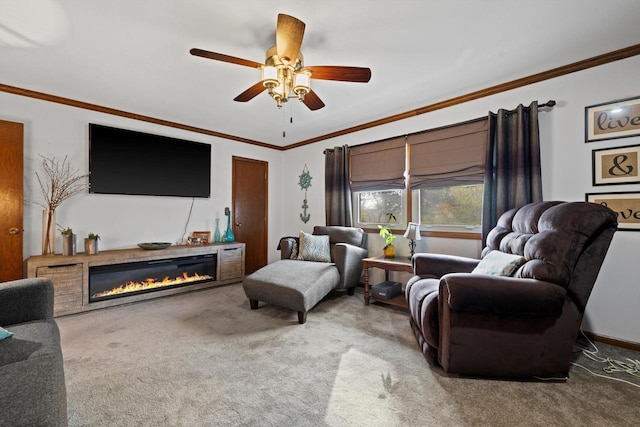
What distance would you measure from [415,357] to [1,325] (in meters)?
2.50

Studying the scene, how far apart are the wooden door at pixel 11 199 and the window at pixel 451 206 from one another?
4.45 meters

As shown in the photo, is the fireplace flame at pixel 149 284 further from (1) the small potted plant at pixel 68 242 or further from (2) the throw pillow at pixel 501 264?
(2) the throw pillow at pixel 501 264

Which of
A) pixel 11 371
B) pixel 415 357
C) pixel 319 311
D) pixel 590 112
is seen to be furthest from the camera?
pixel 319 311

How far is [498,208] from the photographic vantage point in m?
2.84

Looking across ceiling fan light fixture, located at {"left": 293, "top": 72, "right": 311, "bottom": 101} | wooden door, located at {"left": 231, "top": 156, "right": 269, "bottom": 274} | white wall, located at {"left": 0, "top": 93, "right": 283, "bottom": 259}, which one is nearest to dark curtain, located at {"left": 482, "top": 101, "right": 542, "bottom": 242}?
ceiling fan light fixture, located at {"left": 293, "top": 72, "right": 311, "bottom": 101}

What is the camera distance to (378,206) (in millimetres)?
4203

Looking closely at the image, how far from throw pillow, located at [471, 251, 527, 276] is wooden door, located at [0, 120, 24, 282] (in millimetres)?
4389

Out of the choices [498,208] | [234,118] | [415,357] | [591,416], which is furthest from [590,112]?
[234,118]

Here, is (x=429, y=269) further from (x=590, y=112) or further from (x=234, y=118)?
(x=234, y=118)

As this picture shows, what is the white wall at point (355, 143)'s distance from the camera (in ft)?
7.75

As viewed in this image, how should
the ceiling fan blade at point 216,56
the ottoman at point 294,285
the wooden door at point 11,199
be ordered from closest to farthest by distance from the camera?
1. the ceiling fan blade at point 216,56
2. the ottoman at point 294,285
3. the wooden door at point 11,199

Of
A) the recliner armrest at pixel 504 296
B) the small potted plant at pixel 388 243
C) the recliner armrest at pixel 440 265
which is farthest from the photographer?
the small potted plant at pixel 388 243

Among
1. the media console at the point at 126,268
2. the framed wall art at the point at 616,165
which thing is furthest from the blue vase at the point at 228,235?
the framed wall art at the point at 616,165

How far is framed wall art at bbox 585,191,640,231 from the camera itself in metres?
2.30
